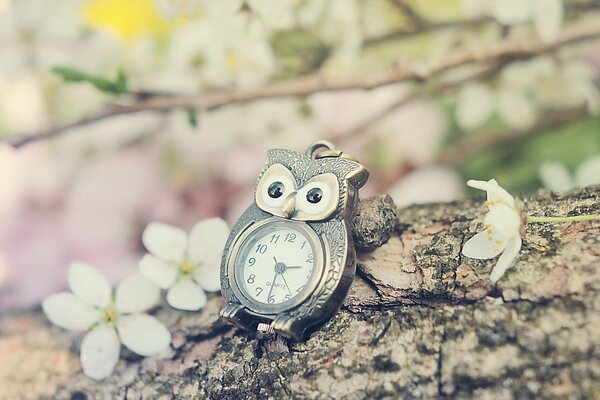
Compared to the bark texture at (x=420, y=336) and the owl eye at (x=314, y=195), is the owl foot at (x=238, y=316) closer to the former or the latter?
the bark texture at (x=420, y=336)

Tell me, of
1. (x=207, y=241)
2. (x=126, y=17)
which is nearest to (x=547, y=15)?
(x=207, y=241)

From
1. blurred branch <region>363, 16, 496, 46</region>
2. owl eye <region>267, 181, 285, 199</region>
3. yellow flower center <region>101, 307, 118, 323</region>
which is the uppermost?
blurred branch <region>363, 16, 496, 46</region>

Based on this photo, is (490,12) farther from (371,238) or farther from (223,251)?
(223,251)

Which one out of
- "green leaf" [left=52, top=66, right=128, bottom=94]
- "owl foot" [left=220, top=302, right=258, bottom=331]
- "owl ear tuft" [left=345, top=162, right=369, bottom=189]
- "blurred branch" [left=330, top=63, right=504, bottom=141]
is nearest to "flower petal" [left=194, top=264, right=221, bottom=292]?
"owl foot" [left=220, top=302, right=258, bottom=331]

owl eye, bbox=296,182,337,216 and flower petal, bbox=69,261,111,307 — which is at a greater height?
owl eye, bbox=296,182,337,216

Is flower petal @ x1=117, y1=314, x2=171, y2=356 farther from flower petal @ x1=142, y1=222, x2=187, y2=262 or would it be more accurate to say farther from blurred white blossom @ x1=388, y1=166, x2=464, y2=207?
blurred white blossom @ x1=388, y1=166, x2=464, y2=207

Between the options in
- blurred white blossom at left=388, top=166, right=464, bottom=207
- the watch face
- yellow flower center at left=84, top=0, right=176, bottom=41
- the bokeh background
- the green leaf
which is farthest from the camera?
yellow flower center at left=84, top=0, right=176, bottom=41

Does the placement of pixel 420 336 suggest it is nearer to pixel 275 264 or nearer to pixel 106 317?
pixel 275 264

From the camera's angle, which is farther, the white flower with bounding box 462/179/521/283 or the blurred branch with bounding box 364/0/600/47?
the blurred branch with bounding box 364/0/600/47
